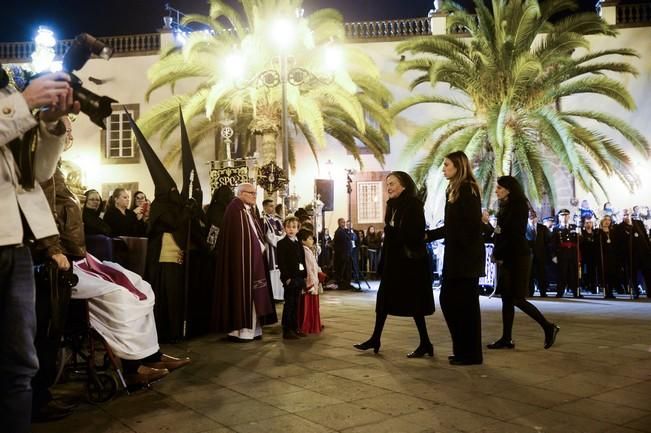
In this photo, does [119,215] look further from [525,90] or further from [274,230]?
[525,90]

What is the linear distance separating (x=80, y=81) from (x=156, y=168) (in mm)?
4116

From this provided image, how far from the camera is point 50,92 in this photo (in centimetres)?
245

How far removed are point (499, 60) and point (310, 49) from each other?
236 inches

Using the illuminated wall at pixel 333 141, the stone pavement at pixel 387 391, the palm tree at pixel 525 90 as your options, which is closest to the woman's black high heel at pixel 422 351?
the stone pavement at pixel 387 391

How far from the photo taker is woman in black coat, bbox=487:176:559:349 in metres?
6.50

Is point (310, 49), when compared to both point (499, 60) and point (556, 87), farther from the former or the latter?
point (556, 87)

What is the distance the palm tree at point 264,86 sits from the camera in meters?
18.5

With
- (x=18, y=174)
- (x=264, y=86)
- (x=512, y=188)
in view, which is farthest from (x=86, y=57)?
(x=264, y=86)

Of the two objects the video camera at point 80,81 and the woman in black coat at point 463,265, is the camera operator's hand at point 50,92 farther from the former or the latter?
the woman in black coat at point 463,265

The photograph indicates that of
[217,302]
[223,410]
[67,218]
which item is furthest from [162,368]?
[217,302]

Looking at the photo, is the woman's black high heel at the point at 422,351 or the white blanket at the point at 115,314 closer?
the white blanket at the point at 115,314

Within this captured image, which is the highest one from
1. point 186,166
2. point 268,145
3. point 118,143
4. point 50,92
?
point 118,143

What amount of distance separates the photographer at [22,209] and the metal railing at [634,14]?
2356cm

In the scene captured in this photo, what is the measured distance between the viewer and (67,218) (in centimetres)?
424
